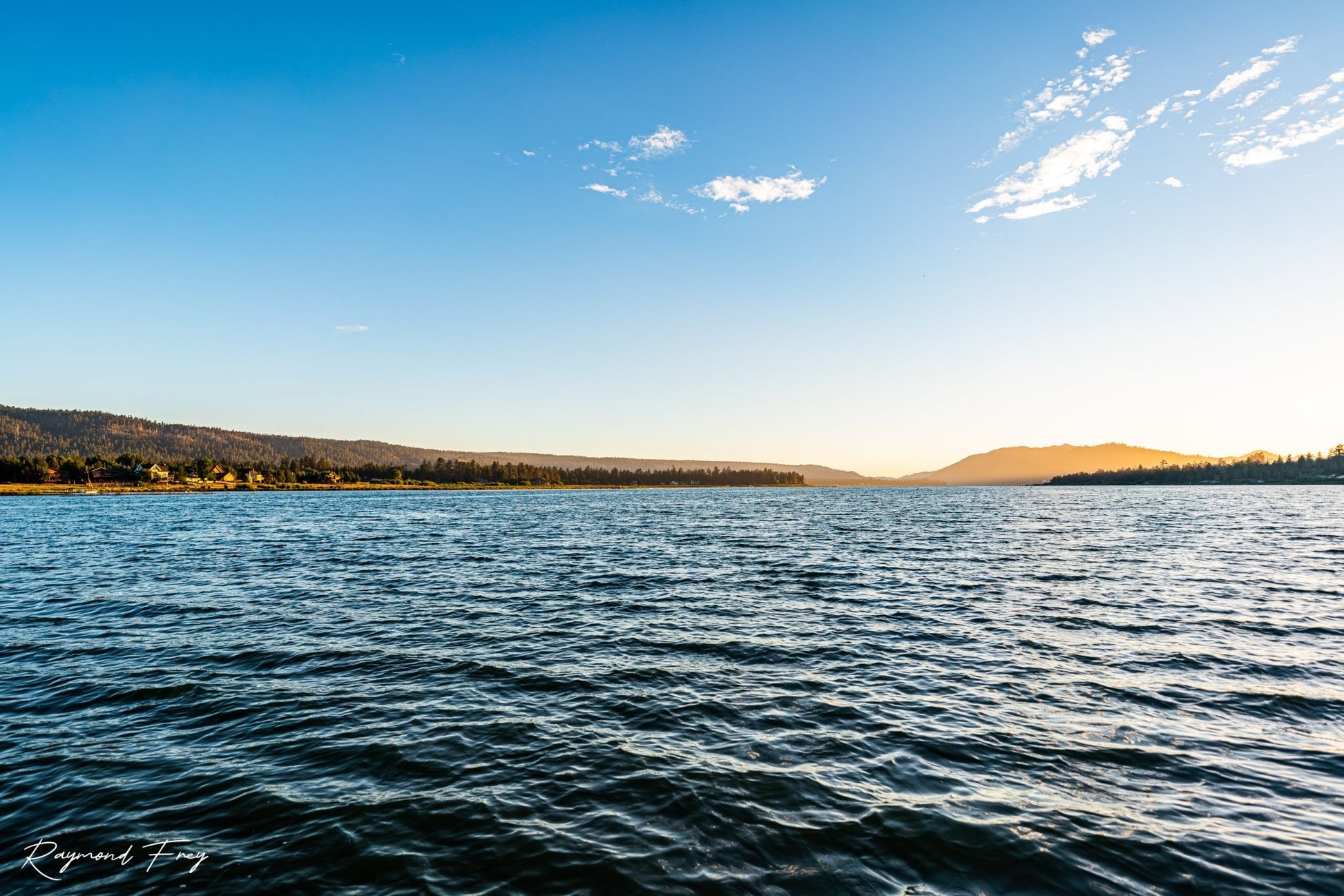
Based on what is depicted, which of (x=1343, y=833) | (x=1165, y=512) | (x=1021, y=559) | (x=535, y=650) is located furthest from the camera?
(x=1165, y=512)

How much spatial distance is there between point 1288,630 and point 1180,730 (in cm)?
1607

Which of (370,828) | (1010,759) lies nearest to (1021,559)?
(1010,759)

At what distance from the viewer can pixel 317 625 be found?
87.3 feet

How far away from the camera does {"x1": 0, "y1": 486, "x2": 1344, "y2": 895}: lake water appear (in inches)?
400

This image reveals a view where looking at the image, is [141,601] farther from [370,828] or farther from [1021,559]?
[1021,559]

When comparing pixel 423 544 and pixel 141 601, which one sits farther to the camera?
pixel 423 544
